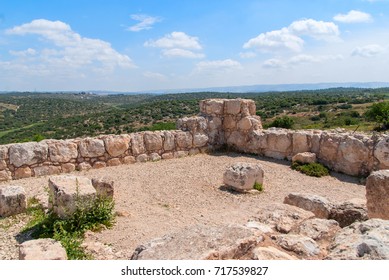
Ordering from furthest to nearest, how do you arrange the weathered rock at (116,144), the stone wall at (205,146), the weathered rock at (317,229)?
1. the weathered rock at (116,144)
2. the stone wall at (205,146)
3. the weathered rock at (317,229)

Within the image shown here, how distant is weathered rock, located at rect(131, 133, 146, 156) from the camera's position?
1023 centimetres

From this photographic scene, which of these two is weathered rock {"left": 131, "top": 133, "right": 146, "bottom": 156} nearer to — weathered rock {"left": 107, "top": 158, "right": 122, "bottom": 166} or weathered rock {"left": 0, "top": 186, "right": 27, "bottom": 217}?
weathered rock {"left": 107, "top": 158, "right": 122, "bottom": 166}

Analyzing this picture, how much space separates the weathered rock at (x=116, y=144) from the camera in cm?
980

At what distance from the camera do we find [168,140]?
10789mm

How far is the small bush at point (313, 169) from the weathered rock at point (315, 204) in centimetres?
348

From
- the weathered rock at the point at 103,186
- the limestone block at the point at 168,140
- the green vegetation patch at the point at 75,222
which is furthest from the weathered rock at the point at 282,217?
the limestone block at the point at 168,140

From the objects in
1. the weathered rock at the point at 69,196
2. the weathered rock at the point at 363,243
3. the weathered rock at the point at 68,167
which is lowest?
the weathered rock at the point at 68,167

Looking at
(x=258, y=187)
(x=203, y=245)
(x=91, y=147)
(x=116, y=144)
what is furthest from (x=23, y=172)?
(x=203, y=245)

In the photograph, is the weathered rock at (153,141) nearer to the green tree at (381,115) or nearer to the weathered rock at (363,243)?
the weathered rock at (363,243)

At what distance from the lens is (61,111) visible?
213 ft

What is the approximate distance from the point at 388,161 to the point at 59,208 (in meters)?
7.47

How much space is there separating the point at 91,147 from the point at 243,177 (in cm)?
419

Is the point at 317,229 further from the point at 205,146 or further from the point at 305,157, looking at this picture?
the point at 205,146
